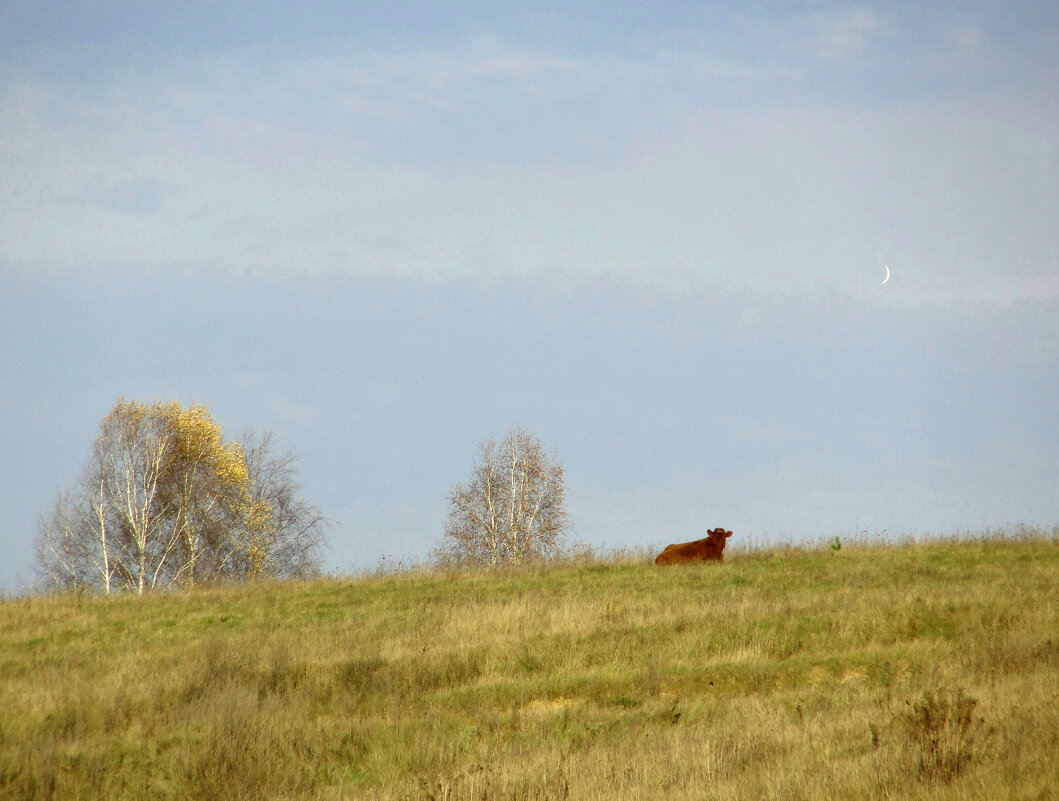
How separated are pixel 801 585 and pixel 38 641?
16.1m

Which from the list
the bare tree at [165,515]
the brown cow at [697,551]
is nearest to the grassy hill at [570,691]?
the brown cow at [697,551]

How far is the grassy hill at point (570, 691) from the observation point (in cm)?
861

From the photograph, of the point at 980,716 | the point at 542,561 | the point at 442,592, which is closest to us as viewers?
the point at 980,716

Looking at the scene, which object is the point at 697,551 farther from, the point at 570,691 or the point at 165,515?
the point at 165,515

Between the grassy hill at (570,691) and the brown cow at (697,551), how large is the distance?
2.49m

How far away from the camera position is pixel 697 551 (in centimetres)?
2417

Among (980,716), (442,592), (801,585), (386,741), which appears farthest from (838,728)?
(442,592)

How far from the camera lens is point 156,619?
2030 centimetres

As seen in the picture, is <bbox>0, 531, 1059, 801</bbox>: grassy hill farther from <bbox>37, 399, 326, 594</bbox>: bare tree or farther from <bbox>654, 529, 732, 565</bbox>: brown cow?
<bbox>37, 399, 326, 594</bbox>: bare tree

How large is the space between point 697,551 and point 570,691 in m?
11.5

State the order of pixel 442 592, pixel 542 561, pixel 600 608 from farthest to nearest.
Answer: pixel 542 561 < pixel 442 592 < pixel 600 608

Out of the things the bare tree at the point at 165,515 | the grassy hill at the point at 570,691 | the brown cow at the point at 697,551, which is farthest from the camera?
the bare tree at the point at 165,515

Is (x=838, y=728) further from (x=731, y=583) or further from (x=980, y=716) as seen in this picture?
(x=731, y=583)

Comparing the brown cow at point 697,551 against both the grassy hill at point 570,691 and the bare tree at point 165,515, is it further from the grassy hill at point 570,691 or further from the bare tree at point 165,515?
the bare tree at point 165,515
